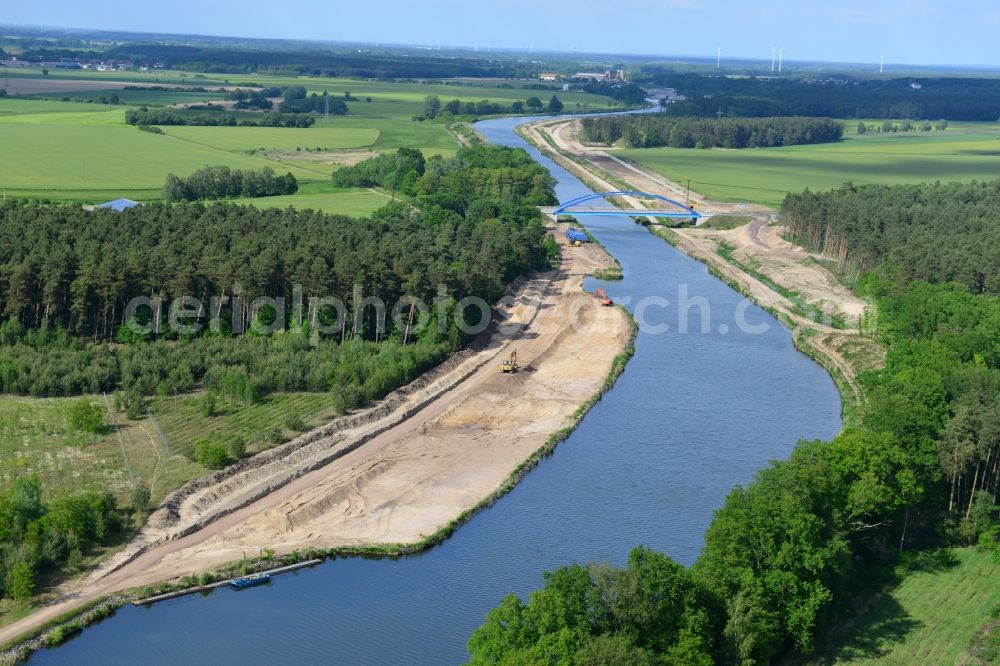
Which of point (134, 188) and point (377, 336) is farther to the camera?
point (134, 188)

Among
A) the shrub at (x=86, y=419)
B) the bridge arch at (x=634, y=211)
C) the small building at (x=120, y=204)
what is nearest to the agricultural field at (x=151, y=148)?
the small building at (x=120, y=204)

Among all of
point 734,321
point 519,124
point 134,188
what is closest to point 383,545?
point 734,321

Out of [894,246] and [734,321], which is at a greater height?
[894,246]

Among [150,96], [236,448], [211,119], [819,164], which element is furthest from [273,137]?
[236,448]

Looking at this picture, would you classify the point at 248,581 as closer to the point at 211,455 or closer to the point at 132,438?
the point at 211,455

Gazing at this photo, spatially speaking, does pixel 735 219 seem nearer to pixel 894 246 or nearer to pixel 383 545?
pixel 894 246

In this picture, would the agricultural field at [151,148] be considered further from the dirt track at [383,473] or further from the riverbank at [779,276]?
the dirt track at [383,473]

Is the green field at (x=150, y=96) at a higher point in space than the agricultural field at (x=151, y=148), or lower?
higher
